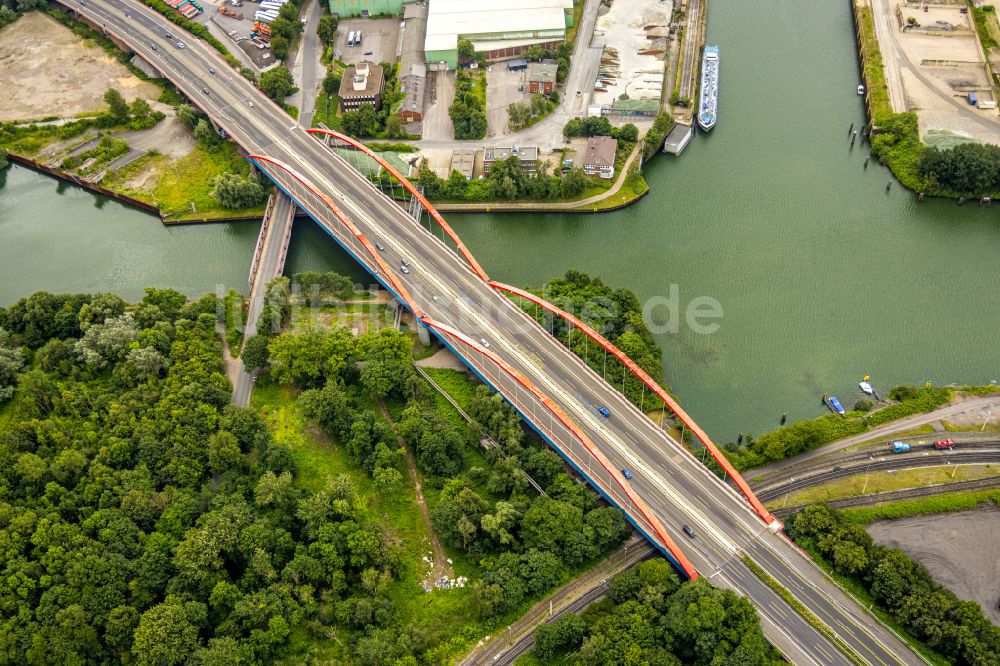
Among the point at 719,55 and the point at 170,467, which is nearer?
the point at 170,467

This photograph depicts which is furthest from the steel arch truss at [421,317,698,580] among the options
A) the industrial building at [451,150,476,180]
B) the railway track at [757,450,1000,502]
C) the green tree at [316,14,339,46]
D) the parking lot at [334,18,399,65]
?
the green tree at [316,14,339,46]

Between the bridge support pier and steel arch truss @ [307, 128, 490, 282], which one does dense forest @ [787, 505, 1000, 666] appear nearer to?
the bridge support pier

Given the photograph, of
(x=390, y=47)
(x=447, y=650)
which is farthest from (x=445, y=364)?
(x=390, y=47)

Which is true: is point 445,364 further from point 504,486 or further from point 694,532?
point 694,532

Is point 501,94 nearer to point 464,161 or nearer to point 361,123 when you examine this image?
point 464,161

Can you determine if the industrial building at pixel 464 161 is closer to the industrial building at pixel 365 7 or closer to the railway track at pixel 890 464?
the industrial building at pixel 365 7

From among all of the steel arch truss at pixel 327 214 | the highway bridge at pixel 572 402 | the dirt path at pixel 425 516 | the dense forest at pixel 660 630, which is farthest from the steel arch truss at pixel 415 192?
the dense forest at pixel 660 630

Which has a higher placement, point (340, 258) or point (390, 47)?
point (390, 47)
